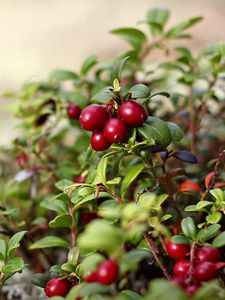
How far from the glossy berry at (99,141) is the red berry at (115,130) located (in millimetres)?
26

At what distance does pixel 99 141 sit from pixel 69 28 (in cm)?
426

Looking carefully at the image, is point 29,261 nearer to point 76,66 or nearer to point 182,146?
point 182,146

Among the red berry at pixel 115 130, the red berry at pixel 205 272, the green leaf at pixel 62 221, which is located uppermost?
the red berry at pixel 115 130

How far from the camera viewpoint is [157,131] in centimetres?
111

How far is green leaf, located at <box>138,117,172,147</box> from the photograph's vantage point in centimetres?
110

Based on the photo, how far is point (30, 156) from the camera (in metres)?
1.82

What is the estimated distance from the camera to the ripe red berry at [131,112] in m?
1.04

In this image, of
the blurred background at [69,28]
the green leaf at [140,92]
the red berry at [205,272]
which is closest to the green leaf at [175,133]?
the green leaf at [140,92]

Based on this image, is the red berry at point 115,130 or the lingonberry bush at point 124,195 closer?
the lingonberry bush at point 124,195

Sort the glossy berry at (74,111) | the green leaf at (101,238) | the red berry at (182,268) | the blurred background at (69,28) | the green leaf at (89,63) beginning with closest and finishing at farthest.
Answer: the green leaf at (101,238) → the red berry at (182,268) → the glossy berry at (74,111) → the green leaf at (89,63) → the blurred background at (69,28)

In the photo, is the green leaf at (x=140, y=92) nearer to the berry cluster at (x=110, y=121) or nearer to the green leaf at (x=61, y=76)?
the berry cluster at (x=110, y=121)

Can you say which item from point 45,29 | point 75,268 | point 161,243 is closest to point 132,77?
point 161,243

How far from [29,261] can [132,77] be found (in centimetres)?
74

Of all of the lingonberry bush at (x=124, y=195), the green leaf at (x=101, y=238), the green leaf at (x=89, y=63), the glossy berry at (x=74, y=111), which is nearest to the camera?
the green leaf at (x=101, y=238)
